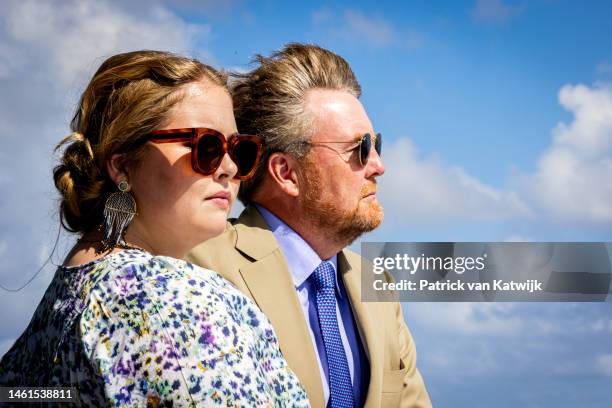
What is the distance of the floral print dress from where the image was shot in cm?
204

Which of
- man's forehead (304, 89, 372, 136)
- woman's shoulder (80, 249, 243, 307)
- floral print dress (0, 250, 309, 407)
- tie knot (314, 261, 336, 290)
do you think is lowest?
floral print dress (0, 250, 309, 407)

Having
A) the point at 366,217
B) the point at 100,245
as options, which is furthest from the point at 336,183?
the point at 100,245

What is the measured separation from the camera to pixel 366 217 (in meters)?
5.33

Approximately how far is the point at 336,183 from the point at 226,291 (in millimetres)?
3191

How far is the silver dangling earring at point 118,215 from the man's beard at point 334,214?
264 cm

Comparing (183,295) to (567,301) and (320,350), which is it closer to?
(320,350)

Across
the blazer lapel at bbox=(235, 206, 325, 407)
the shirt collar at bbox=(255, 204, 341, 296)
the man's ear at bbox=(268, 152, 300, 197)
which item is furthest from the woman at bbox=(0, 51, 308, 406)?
the man's ear at bbox=(268, 152, 300, 197)

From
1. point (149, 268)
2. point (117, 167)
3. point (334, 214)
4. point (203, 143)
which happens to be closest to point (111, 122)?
point (117, 167)

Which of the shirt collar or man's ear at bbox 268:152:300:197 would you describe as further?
man's ear at bbox 268:152:300:197

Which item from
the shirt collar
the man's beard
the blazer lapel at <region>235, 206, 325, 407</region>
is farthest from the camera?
the man's beard

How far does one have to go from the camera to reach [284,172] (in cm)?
542

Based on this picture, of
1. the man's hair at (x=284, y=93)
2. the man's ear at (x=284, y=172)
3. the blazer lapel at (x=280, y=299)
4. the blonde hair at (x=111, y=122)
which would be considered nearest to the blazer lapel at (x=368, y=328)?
the blazer lapel at (x=280, y=299)

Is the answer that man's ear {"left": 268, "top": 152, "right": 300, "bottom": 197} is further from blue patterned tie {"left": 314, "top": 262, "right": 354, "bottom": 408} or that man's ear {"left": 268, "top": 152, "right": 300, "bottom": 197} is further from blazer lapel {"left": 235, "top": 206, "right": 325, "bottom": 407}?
blue patterned tie {"left": 314, "top": 262, "right": 354, "bottom": 408}

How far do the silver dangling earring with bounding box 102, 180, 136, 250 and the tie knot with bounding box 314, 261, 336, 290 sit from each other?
2.57 meters
